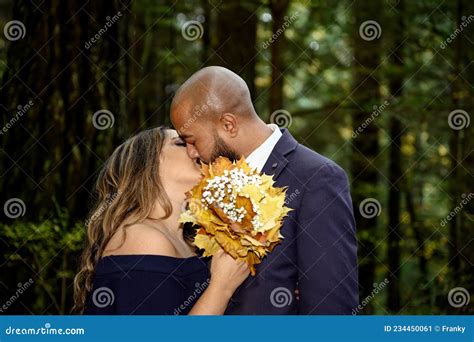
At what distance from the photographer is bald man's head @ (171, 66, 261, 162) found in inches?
162

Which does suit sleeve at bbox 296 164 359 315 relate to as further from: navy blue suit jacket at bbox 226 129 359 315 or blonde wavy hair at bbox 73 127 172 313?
blonde wavy hair at bbox 73 127 172 313

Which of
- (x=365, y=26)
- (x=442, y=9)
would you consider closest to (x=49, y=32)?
(x=365, y=26)

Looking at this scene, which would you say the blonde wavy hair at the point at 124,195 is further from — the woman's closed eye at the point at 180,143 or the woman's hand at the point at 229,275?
the woman's hand at the point at 229,275

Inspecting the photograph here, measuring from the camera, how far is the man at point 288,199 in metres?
3.88

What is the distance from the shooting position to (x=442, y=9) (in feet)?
29.3

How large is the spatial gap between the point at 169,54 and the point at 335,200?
6.37 meters

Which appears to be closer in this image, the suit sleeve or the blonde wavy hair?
the suit sleeve

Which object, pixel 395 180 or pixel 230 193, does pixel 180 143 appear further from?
pixel 395 180

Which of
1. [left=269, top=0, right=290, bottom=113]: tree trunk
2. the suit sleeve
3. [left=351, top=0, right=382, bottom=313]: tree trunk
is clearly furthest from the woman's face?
[left=351, top=0, right=382, bottom=313]: tree trunk

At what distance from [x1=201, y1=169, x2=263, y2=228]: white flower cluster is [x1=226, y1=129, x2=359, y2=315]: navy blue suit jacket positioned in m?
0.31

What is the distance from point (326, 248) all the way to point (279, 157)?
0.60m

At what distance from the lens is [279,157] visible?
4.15 meters

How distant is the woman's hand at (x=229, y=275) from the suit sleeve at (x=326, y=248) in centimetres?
31

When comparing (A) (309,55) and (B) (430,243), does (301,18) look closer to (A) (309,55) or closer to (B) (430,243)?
(A) (309,55)
